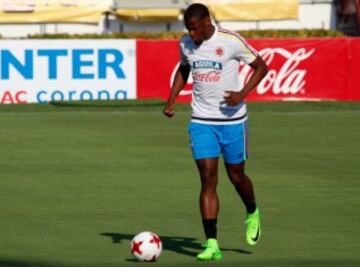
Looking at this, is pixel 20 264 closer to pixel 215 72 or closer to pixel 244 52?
pixel 215 72

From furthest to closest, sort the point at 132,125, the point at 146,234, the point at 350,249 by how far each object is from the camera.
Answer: the point at 132,125, the point at 350,249, the point at 146,234

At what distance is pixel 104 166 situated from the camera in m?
17.9

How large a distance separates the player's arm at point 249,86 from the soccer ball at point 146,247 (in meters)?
1.39

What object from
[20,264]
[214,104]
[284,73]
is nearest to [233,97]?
[214,104]

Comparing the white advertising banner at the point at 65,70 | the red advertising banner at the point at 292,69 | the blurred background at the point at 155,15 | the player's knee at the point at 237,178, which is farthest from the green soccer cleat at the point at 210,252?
the blurred background at the point at 155,15

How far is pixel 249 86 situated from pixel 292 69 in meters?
18.0

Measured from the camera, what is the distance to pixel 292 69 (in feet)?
94.5

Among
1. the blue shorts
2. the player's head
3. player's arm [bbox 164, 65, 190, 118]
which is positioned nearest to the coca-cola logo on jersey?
player's arm [bbox 164, 65, 190, 118]

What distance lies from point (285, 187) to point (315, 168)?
2.03m

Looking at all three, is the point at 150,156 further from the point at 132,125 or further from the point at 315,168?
the point at 132,125

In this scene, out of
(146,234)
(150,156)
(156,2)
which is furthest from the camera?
(156,2)

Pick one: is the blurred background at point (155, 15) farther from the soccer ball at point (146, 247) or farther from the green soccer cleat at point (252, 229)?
the soccer ball at point (146, 247)

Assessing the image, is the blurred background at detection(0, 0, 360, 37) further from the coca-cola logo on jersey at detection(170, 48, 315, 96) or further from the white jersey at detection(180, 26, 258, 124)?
the white jersey at detection(180, 26, 258, 124)

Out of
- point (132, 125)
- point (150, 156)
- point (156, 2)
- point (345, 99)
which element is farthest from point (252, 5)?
point (150, 156)
